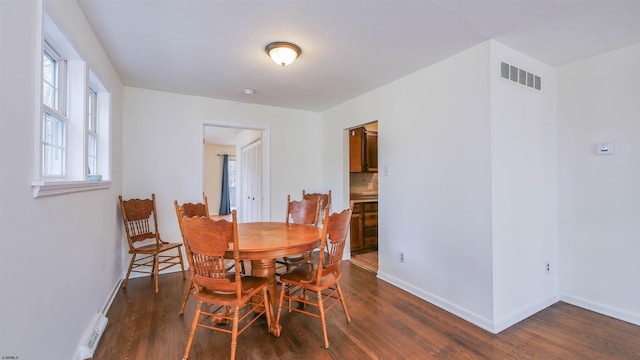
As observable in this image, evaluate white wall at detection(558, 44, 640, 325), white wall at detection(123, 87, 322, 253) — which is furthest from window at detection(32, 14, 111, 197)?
white wall at detection(558, 44, 640, 325)

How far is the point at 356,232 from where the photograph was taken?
452cm

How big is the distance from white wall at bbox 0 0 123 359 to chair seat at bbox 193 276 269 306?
728 mm

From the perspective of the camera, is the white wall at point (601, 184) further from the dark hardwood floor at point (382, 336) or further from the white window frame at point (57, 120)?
the white window frame at point (57, 120)

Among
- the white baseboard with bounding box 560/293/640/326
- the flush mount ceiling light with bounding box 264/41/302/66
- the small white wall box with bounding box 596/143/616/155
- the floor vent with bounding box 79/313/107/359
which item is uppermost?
the flush mount ceiling light with bounding box 264/41/302/66

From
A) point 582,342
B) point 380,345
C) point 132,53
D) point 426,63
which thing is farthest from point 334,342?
point 132,53

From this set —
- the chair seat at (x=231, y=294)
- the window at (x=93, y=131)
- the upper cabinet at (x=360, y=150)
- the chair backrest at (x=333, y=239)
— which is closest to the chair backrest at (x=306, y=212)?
the chair backrest at (x=333, y=239)

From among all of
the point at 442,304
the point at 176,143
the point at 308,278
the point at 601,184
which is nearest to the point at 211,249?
the point at 308,278

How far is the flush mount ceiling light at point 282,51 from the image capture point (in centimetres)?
233

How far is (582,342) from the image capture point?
2.10 metres

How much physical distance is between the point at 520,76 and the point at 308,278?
2.61 metres

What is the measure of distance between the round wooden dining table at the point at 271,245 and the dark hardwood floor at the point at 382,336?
0.29 meters

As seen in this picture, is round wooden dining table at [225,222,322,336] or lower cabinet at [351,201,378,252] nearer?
round wooden dining table at [225,222,322,336]

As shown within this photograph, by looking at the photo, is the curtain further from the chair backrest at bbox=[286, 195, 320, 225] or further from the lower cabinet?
the chair backrest at bbox=[286, 195, 320, 225]

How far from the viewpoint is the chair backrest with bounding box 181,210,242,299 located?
176 cm
